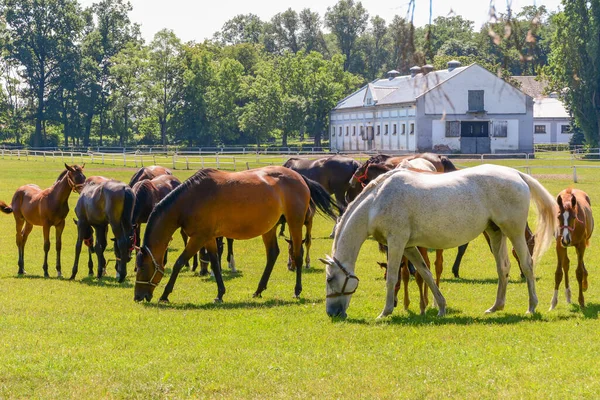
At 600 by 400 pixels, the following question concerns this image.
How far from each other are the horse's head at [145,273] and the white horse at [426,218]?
10.3 feet

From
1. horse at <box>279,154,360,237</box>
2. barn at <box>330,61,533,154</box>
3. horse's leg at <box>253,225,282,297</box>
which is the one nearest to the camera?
horse's leg at <box>253,225,282,297</box>

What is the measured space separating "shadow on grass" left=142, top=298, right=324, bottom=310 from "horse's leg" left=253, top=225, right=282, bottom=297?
1.32 feet

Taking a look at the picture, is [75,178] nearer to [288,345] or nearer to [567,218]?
[288,345]

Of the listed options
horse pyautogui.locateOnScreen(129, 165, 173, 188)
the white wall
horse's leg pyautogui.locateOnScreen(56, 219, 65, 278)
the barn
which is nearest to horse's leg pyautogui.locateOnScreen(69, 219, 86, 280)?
horse's leg pyautogui.locateOnScreen(56, 219, 65, 278)

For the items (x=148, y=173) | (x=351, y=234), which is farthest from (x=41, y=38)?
(x=351, y=234)

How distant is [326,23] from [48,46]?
267 ft

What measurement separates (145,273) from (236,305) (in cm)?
157

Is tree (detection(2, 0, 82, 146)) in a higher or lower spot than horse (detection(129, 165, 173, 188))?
higher

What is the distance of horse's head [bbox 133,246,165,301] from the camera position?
12438mm

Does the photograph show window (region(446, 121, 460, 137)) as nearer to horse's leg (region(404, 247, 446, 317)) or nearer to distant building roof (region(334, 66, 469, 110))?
distant building roof (region(334, 66, 469, 110))

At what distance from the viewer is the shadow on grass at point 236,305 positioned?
11781mm

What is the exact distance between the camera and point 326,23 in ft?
18.0

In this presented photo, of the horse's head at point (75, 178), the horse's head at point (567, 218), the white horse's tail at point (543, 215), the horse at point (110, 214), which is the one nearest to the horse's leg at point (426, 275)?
the white horse's tail at point (543, 215)

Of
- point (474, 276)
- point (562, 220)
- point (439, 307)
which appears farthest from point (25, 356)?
point (474, 276)
